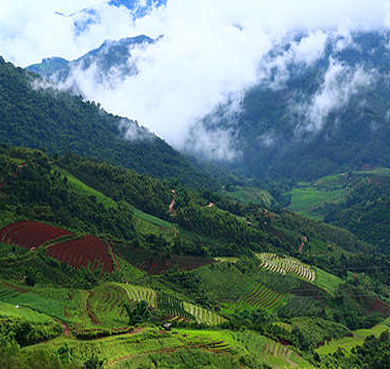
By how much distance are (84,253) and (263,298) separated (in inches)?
1660

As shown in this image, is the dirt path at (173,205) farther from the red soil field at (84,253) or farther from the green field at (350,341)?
the green field at (350,341)

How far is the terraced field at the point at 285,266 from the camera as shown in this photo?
10766cm

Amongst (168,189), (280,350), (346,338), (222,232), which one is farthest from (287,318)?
(168,189)

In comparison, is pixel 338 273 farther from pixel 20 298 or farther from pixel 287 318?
pixel 20 298

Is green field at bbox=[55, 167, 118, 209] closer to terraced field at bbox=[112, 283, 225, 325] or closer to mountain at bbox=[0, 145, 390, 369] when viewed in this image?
mountain at bbox=[0, 145, 390, 369]

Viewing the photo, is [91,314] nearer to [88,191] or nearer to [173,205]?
[88,191]

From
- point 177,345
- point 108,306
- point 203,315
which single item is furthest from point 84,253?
point 177,345

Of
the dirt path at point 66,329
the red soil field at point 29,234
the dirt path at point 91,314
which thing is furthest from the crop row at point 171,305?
the red soil field at point 29,234

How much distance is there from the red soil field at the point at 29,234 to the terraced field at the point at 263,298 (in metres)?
42.5

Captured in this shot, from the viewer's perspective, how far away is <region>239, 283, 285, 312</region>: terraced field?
8794cm

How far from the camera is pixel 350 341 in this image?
8238 cm

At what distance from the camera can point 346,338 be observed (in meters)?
83.8

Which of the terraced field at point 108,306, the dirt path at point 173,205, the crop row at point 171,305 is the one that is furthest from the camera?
the dirt path at point 173,205

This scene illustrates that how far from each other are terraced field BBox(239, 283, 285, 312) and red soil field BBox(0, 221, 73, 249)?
42454 mm
